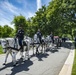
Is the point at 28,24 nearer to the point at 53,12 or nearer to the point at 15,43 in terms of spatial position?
the point at 53,12

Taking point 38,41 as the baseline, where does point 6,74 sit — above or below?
below

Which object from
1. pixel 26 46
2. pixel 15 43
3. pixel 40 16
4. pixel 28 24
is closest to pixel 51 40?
pixel 26 46

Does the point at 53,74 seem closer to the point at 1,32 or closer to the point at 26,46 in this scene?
the point at 26,46

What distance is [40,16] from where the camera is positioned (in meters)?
59.8

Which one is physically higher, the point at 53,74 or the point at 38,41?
the point at 38,41

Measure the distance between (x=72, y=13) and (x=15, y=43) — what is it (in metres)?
27.9

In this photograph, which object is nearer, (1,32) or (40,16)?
(40,16)

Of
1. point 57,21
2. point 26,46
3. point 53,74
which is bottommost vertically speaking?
point 53,74

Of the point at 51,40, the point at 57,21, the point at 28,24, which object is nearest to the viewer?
the point at 51,40

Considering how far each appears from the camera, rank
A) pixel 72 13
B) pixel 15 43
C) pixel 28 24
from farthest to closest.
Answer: pixel 28 24
pixel 72 13
pixel 15 43

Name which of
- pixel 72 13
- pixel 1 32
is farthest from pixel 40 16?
pixel 1 32

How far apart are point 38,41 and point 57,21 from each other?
2447 centimetres

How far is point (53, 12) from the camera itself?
39.8 meters

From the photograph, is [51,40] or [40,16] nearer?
[51,40]
